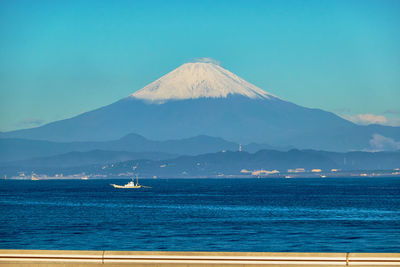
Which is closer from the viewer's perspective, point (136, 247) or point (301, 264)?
point (301, 264)

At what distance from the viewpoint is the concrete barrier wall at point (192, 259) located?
2027cm

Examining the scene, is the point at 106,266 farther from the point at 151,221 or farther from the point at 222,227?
the point at 151,221

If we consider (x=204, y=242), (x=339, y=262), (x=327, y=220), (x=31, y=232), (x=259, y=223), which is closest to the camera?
(x=339, y=262)

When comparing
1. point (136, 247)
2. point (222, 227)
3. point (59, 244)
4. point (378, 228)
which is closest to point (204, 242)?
point (136, 247)

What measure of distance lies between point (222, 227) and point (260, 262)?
5071cm

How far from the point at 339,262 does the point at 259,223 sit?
5662 centimetres

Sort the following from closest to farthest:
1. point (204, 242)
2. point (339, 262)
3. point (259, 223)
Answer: point (339, 262) < point (204, 242) < point (259, 223)

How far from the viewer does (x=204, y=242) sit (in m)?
55.2

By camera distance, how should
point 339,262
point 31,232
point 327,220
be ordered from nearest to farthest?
point 339,262 → point 31,232 → point 327,220

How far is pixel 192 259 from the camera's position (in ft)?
67.9

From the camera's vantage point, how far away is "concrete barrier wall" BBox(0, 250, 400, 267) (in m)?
20.3

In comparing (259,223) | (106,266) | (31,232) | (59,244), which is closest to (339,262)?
(106,266)

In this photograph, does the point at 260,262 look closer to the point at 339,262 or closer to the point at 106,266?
the point at 339,262

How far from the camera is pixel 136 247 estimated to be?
51.6 metres
